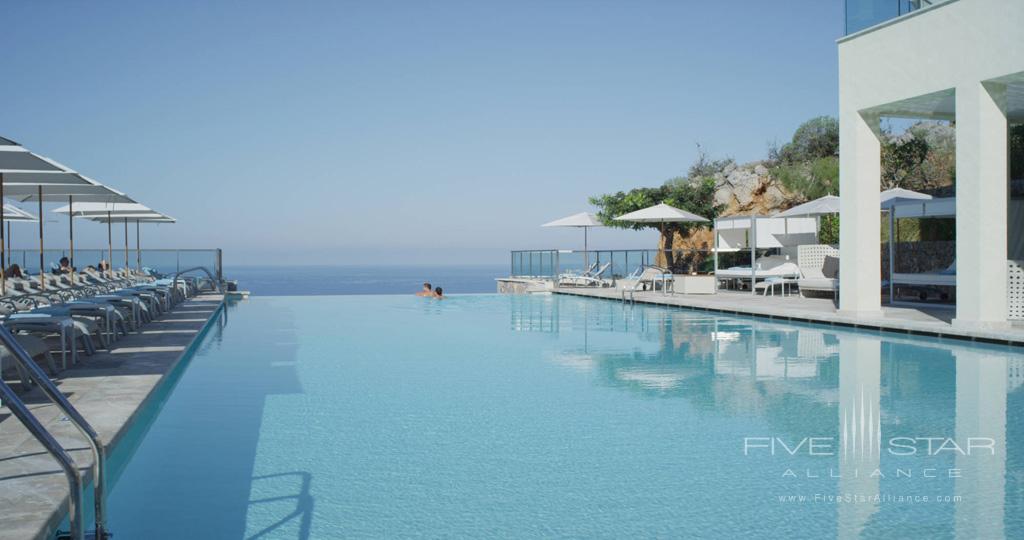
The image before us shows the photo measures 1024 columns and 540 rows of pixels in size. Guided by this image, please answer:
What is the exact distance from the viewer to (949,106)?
11688 millimetres

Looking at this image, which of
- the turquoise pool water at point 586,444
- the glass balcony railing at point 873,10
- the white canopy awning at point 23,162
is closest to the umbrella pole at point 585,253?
the glass balcony railing at point 873,10

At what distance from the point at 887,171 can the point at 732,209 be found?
5115mm

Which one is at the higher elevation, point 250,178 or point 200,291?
point 250,178

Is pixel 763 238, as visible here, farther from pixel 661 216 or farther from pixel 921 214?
pixel 921 214

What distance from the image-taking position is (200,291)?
20781 mm

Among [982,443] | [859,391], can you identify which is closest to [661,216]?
[859,391]

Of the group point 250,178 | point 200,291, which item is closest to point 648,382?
point 200,291

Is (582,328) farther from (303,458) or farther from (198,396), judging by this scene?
(303,458)

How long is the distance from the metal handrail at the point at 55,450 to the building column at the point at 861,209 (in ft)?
37.5

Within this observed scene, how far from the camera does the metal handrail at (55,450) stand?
237 centimetres

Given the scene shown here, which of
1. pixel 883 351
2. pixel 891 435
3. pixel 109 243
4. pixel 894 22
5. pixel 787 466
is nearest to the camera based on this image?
pixel 787 466

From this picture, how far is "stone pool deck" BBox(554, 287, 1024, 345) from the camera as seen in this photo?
32.9 feet

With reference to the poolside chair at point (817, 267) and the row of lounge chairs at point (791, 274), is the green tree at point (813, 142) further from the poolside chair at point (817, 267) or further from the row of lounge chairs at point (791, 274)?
the poolside chair at point (817, 267)

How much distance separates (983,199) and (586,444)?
23.8 ft
